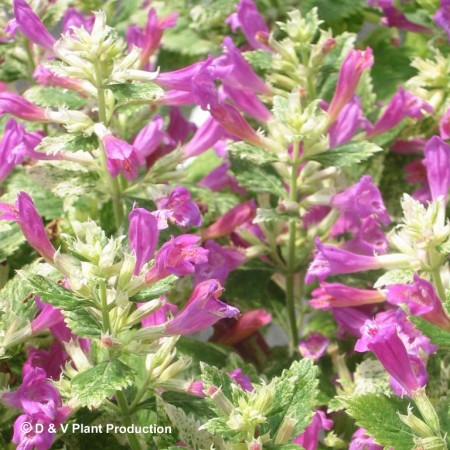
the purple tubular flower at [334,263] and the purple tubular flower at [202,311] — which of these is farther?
the purple tubular flower at [334,263]

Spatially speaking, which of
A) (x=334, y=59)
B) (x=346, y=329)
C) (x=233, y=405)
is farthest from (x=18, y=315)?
(x=334, y=59)

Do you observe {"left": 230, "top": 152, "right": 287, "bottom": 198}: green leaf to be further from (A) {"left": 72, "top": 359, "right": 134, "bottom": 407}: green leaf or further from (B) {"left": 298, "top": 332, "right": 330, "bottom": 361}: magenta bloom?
Answer: (A) {"left": 72, "top": 359, "right": 134, "bottom": 407}: green leaf

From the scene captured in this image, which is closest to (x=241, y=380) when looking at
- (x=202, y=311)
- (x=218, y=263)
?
(x=202, y=311)

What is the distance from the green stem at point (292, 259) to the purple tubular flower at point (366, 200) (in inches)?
2.3

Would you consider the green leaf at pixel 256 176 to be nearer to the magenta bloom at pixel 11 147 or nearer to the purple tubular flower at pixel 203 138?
the purple tubular flower at pixel 203 138

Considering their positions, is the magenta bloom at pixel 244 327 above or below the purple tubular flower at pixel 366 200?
below

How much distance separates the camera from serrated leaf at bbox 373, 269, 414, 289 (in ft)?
2.81

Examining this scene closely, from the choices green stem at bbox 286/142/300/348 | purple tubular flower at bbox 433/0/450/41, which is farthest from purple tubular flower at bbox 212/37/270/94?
purple tubular flower at bbox 433/0/450/41

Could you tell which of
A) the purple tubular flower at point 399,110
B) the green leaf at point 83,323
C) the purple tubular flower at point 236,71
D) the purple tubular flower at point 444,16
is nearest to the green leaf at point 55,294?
the green leaf at point 83,323

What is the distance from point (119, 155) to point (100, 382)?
21 cm

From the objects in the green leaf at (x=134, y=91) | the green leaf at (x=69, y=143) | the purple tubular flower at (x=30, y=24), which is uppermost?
the purple tubular flower at (x=30, y=24)

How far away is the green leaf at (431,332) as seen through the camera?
2.46 ft

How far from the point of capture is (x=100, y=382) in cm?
71

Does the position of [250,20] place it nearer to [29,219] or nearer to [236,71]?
[236,71]
